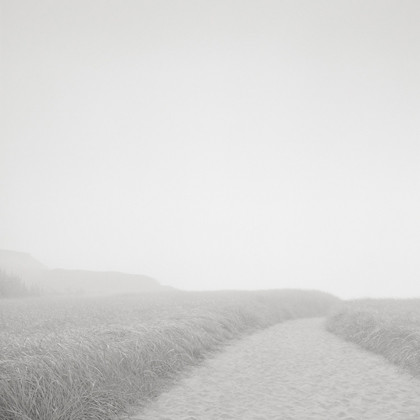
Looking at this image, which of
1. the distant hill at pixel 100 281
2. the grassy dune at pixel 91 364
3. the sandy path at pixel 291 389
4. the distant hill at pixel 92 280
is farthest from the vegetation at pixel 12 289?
the sandy path at pixel 291 389

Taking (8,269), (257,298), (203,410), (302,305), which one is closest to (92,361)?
(203,410)

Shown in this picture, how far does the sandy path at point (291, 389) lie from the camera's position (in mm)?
9734

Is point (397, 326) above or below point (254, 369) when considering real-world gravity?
above

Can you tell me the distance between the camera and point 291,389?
39.1 ft

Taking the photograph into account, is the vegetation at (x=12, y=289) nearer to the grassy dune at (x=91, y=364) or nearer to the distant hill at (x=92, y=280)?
the distant hill at (x=92, y=280)

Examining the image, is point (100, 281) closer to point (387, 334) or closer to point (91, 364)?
point (387, 334)

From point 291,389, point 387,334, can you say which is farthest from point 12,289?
point 387,334

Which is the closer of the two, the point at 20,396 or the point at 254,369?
the point at 20,396

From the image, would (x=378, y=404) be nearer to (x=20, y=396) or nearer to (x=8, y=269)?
(x=20, y=396)

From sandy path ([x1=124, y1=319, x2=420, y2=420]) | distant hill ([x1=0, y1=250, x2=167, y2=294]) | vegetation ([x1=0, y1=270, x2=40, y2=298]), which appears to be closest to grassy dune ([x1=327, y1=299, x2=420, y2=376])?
sandy path ([x1=124, y1=319, x2=420, y2=420])

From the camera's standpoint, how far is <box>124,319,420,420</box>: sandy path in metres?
9.73

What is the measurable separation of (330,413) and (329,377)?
4.01m

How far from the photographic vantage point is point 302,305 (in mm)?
41344

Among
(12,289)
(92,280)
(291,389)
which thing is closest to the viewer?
(291,389)
